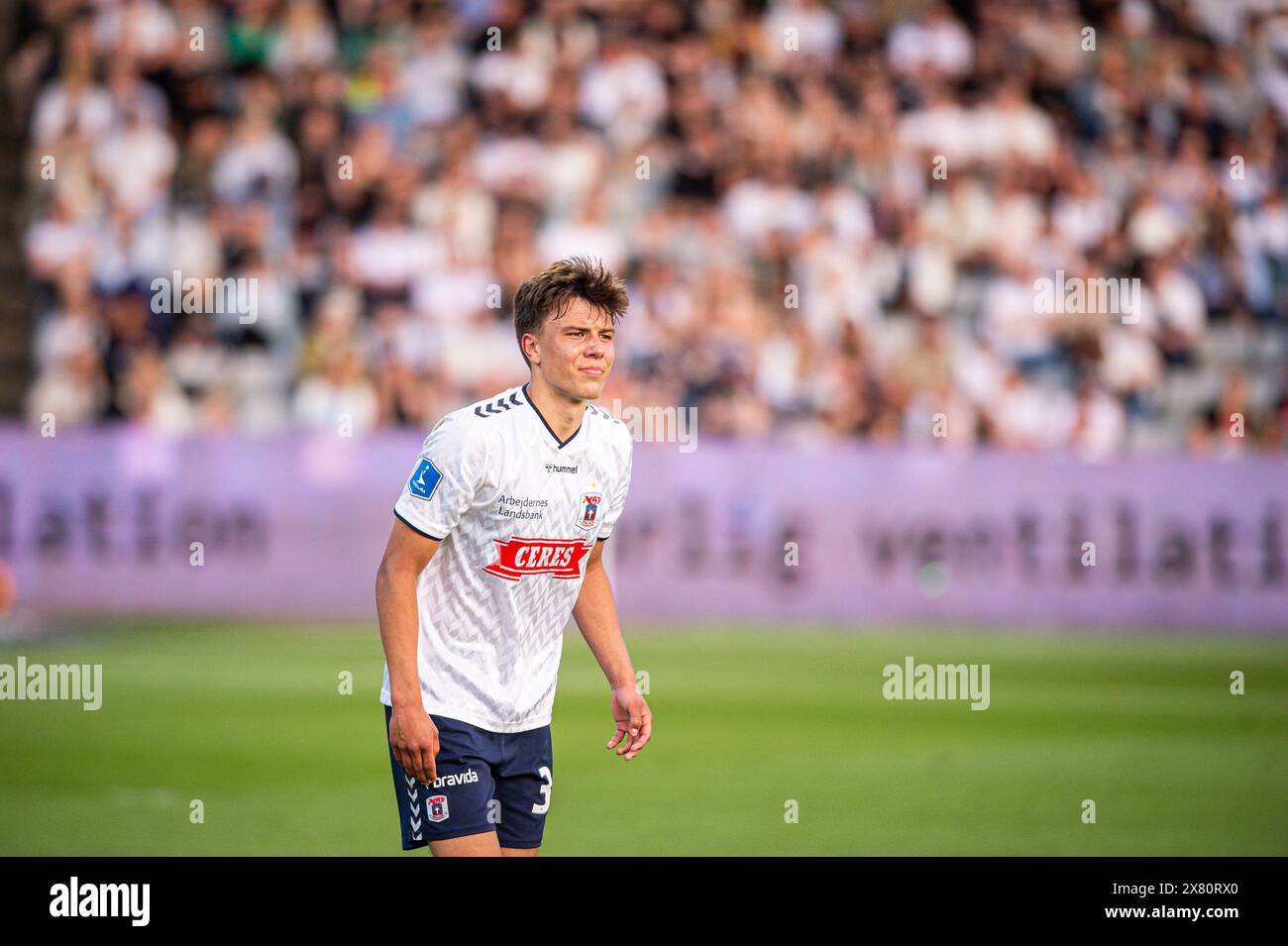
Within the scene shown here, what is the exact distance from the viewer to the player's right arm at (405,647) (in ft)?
17.6

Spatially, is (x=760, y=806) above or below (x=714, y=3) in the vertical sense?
below

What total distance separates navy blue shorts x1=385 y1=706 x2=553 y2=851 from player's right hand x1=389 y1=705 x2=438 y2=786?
0.47ft

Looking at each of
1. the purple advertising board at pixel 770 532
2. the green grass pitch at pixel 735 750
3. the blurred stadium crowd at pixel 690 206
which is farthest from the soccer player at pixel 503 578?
the blurred stadium crowd at pixel 690 206

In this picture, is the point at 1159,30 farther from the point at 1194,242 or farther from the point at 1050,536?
the point at 1050,536

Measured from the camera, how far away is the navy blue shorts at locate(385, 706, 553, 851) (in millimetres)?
5570

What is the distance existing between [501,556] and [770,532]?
1061 cm

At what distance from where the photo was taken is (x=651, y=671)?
1380 centimetres

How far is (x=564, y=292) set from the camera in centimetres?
562

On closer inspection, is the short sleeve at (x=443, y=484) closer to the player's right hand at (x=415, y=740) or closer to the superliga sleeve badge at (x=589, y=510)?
the superliga sleeve badge at (x=589, y=510)

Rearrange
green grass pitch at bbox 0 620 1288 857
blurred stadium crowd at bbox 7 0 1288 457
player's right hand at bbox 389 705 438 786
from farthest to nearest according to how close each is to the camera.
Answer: blurred stadium crowd at bbox 7 0 1288 457 < green grass pitch at bbox 0 620 1288 857 < player's right hand at bbox 389 705 438 786

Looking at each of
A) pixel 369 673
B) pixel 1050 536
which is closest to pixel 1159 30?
pixel 1050 536

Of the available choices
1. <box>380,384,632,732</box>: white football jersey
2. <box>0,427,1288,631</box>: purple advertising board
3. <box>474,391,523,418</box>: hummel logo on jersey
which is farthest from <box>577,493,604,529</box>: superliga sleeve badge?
<box>0,427,1288,631</box>: purple advertising board

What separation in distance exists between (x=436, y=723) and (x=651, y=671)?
8173 mm

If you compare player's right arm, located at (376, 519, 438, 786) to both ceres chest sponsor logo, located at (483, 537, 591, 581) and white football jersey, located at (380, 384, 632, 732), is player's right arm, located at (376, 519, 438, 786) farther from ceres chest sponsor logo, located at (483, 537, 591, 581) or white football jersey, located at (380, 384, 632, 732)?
ceres chest sponsor logo, located at (483, 537, 591, 581)
